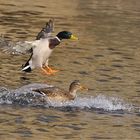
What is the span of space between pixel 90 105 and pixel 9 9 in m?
18.9

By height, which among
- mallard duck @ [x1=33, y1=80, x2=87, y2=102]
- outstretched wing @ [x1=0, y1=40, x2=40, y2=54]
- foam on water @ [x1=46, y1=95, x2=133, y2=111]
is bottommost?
foam on water @ [x1=46, y1=95, x2=133, y2=111]

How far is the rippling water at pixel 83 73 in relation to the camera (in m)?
14.7

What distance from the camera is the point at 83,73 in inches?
813

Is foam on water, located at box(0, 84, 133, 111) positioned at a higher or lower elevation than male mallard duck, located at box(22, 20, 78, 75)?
lower

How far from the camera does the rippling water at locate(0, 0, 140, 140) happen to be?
1473 cm

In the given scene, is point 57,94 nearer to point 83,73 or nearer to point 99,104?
point 99,104

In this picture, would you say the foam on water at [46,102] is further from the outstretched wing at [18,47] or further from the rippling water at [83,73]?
the outstretched wing at [18,47]

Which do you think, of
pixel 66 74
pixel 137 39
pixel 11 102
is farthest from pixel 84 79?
pixel 137 39

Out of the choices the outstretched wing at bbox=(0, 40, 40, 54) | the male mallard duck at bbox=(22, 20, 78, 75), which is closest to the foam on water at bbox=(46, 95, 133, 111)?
the male mallard duck at bbox=(22, 20, 78, 75)

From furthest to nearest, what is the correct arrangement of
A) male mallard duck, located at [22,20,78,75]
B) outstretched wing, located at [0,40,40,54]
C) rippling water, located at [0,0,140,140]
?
1. male mallard duck, located at [22,20,78,75]
2. outstretched wing, located at [0,40,40,54]
3. rippling water, located at [0,0,140,140]

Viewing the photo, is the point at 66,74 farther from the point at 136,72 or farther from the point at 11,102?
the point at 11,102

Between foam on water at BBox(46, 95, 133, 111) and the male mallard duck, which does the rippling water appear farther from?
the male mallard duck

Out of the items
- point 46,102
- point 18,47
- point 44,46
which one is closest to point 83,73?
point 44,46

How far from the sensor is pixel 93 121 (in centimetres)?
1538
